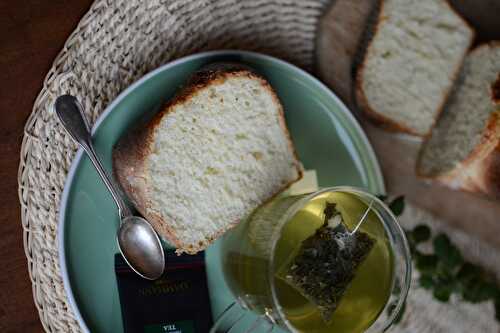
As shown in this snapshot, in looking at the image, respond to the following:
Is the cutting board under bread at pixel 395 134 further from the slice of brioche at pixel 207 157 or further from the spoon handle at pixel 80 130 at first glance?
the spoon handle at pixel 80 130

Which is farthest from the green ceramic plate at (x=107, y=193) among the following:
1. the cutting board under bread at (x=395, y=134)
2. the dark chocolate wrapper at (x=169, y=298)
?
the cutting board under bread at (x=395, y=134)

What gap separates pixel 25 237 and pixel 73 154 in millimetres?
244

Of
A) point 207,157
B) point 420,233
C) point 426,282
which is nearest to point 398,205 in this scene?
point 420,233

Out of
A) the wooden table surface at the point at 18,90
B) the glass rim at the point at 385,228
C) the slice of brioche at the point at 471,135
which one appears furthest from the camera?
the slice of brioche at the point at 471,135

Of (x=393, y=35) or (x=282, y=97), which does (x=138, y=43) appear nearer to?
(x=282, y=97)

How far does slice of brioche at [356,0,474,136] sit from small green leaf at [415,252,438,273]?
401 mm

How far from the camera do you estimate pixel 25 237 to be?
1.41m

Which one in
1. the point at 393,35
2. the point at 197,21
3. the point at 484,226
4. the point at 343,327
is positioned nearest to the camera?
the point at 343,327

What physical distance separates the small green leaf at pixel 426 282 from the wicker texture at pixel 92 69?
3.01ft

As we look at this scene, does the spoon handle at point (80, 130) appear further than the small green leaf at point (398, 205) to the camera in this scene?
No

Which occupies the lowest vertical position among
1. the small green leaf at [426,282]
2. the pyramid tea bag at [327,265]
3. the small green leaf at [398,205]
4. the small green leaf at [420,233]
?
the small green leaf at [426,282]

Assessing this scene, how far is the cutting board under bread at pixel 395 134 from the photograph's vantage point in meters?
1.63

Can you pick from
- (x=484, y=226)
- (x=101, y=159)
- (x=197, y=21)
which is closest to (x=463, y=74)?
(x=484, y=226)

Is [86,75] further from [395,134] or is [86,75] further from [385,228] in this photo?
[395,134]
